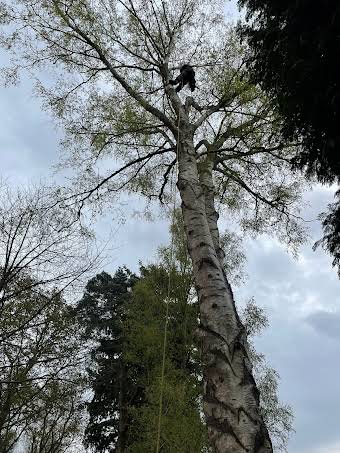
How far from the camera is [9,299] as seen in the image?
6148 millimetres

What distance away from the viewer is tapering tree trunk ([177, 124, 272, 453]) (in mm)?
2330

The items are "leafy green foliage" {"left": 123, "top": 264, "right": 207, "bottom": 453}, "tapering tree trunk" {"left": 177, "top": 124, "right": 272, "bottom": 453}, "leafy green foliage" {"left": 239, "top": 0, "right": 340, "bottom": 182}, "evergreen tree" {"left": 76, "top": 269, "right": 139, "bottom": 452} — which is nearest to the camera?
"leafy green foliage" {"left": 239, "top": 0, "right": 340, "bottom": 182}

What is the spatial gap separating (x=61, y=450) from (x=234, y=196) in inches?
317

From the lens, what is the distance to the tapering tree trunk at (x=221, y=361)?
91.7 inches

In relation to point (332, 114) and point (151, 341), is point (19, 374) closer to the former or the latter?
point (151, 341)

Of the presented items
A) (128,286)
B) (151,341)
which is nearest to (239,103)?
(151,341)

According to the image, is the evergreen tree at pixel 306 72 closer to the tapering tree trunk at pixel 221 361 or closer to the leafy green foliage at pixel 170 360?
the tapering tree trunk at pixel 221 361

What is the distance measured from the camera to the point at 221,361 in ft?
8.70

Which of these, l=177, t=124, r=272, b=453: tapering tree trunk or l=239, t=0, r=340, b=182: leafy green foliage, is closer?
l=239, t=0, r=340, b=182: leafy green foliage

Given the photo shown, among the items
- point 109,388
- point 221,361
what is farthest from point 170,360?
point 109,388

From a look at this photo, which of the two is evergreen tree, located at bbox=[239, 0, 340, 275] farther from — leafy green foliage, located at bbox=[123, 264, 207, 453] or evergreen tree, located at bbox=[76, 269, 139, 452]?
evergreen tree, located at bbox=[76, 269, 139, 452]

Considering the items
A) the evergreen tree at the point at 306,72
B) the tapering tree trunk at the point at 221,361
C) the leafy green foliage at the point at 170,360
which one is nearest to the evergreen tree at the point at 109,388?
the leafy green foliage at the point at 170,360

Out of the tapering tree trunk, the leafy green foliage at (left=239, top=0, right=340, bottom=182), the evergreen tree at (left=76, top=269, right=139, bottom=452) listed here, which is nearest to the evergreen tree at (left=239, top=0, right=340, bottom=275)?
the leafy green foliage at (left=239, top=0, right=340, bottom=182)

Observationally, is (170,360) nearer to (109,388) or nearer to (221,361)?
(221,361)
